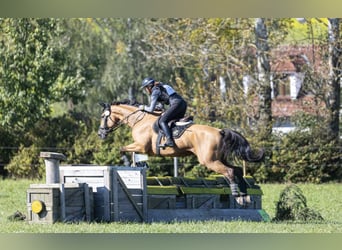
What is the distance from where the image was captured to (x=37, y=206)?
10.8m

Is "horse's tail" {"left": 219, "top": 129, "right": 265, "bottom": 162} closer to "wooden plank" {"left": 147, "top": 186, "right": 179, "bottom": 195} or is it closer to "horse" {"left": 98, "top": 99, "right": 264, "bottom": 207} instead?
"horse" {"left": 98, "top": 99, "right": 264, "bottom": 207}

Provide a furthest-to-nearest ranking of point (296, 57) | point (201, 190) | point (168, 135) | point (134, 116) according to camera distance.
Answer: point (296, 57), point (134, 116), point (201, 190), point (168, 135)

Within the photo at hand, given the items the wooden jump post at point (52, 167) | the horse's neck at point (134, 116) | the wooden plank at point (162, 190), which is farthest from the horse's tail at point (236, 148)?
the wooden jump post at point (52, 167)

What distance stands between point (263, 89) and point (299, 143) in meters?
2.25

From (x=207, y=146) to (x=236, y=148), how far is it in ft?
1.25

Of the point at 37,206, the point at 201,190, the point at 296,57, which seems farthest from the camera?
the point at 296,57

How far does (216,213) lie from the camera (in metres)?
12.4

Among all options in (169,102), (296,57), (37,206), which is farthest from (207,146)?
(296,57)

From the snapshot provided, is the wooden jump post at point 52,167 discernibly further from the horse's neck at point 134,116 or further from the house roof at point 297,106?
the house roof at point 297,106

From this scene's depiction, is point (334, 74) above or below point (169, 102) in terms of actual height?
above

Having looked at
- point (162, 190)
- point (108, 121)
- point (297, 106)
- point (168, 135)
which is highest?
point (297, 106)

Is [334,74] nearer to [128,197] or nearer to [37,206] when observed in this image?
[128,197]

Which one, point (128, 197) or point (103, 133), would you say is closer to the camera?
point (128, 197)
